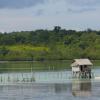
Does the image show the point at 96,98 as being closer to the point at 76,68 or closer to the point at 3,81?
the point at 3,81

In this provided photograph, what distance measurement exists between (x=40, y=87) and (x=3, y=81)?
45.8ft

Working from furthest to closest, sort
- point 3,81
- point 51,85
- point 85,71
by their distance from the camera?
point 85,71, point 3,81, point 51,85

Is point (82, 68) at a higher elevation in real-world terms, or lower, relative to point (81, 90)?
higher

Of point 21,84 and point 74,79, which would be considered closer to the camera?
point 21,84

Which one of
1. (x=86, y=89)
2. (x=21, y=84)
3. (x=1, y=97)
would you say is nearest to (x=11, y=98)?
(x=1, y=97)

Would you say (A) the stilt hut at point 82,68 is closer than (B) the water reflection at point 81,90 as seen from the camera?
No

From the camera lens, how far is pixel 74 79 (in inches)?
3868

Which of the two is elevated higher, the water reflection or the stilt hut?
the stilt hut

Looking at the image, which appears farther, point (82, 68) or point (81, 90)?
point (82, 68)

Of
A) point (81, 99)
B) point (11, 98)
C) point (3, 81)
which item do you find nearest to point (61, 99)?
point (81, 99)

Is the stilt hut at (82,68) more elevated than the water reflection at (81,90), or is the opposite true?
the stilt hut at (82,68)

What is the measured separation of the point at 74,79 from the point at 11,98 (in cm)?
3515

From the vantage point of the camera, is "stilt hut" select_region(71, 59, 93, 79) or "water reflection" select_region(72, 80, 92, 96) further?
"stilt hut" select_region(71, 59, 93, 79)

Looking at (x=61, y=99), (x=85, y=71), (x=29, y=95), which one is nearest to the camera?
(x=61, y=99)
